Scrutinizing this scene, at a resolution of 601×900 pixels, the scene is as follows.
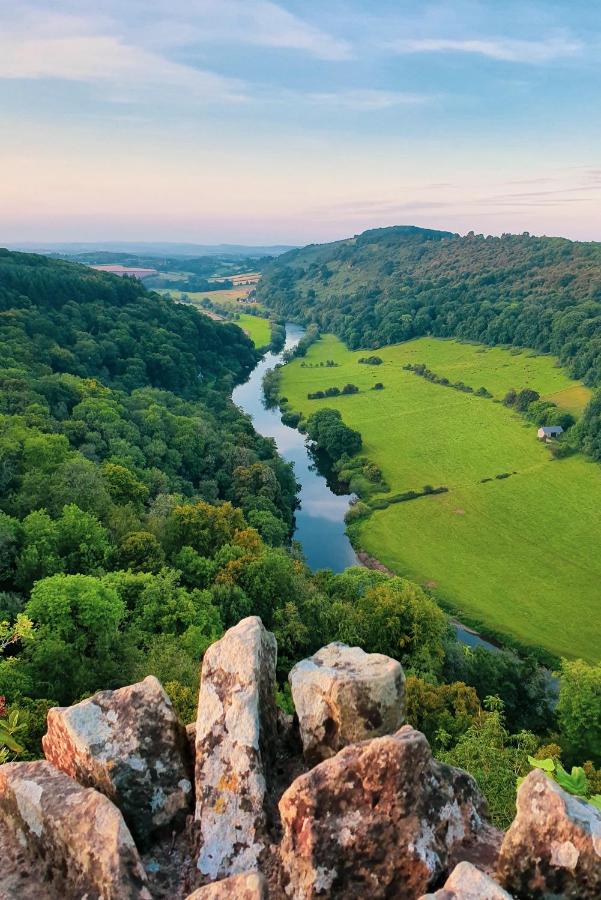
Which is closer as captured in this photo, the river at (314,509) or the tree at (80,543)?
the tree at (80,543)

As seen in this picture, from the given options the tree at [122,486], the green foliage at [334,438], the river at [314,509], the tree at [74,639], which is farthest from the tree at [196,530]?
the green foliage at [334,438]

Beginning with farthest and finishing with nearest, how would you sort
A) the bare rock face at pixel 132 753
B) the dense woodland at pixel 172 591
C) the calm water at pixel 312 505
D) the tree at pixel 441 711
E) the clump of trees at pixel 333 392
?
1. the clump of trees at pixel 333 392
2. the calm water at pixel 312 505
3. the tree at pixel 441 711
4. the dense woodland at pixel 172 591
5. the bare rock face at pixel 132 753

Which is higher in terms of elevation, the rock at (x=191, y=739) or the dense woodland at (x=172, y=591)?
the rock at (x=191, y=739)

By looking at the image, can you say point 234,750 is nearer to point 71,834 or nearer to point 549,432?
point 71,834

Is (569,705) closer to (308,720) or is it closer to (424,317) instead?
(308,720)

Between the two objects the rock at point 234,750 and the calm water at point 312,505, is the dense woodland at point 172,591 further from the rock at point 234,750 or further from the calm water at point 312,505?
the rock at point 234,750
